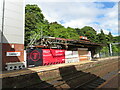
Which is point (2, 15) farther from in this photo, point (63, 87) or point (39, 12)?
point (39, 12)

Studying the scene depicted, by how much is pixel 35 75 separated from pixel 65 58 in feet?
40.7

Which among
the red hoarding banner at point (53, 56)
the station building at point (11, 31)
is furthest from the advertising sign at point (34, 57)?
the station building at point (11, 31)

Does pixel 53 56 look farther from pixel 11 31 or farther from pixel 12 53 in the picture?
pixel 11 31

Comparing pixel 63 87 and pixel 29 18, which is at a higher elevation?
pixel 29 18

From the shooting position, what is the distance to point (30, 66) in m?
17.9

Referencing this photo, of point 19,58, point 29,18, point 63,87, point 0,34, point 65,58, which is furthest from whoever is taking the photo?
point 29,18

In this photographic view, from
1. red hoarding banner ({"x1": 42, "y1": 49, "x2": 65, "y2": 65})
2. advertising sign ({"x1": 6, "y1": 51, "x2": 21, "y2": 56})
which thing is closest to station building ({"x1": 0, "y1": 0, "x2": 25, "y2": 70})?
advertising sign ({"x1": 6, "y1": 51, "x2": 21, "y2": 56})

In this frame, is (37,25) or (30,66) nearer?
(30,66)

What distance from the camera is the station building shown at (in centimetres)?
1569

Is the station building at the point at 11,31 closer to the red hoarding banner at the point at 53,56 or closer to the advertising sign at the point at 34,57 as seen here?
the advertising sign at the point at 34,57

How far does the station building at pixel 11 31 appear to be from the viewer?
15.7m

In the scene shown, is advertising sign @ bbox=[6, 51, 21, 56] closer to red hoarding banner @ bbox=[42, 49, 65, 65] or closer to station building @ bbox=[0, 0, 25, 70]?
station building @ bbox=[0, 0, 25, 70]

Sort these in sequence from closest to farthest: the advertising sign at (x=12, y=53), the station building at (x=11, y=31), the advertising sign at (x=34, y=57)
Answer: the station building at (x=11, y=31), the advertising sign at (x=12, y=53), the advertising sign at (x=34, y=57)

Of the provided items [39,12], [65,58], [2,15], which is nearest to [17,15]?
[2,15]
